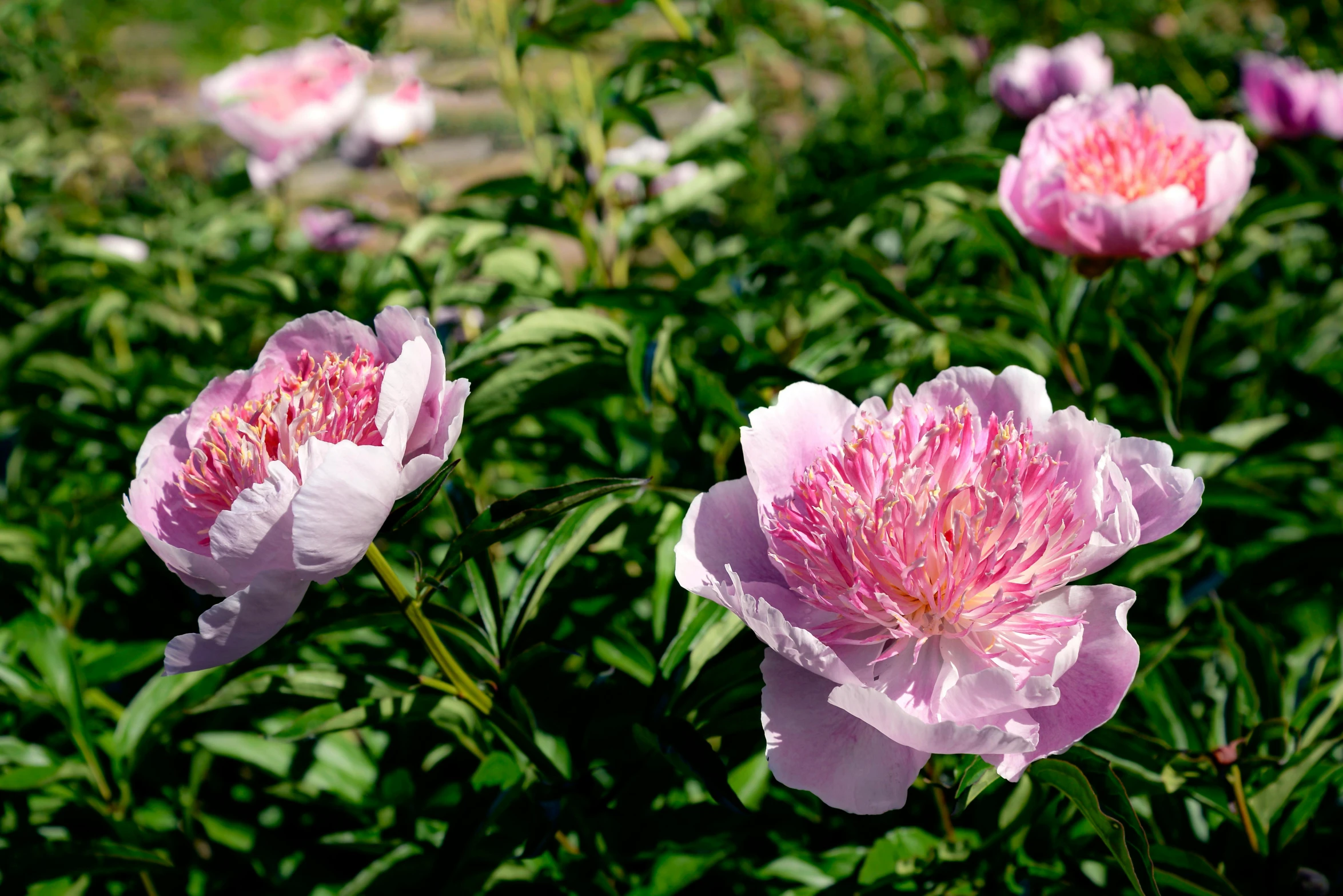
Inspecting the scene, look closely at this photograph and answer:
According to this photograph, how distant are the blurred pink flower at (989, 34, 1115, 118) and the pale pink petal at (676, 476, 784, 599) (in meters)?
1.67

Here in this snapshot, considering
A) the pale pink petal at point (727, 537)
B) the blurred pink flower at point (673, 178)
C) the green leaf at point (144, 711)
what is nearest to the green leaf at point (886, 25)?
the pale pink petal at point (727, 537)

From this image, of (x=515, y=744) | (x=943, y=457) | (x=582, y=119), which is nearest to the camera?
(x=943, y=457)

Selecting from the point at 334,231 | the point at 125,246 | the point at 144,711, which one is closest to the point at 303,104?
the point at 334,231

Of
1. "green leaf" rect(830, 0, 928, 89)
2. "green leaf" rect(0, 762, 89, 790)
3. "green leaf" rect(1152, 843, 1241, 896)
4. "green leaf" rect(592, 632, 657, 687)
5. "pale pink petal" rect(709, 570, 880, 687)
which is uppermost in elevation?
"green leaf" rect(830, 0, 928, 89)

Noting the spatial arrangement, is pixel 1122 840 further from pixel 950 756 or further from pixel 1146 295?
pixel 1146 295

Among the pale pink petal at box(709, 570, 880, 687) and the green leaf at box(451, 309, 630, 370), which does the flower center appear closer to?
the green leaf at box(451, 309, 630, 370)

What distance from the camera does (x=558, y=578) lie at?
44.5 inches

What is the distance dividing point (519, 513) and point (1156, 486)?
456 mm

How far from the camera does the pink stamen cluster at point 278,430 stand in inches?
27.1

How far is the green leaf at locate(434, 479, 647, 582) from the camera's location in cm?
66

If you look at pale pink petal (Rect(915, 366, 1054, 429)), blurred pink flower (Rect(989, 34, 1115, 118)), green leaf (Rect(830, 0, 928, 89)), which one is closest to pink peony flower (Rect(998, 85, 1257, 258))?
green leaf (Rect(830, 0, 928, 89))

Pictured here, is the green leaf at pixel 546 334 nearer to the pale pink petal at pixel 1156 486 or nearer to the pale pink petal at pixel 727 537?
the pale pink petal at pixel 727 537

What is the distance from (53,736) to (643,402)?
3.24 ft

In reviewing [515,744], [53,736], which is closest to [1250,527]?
[515,744]
